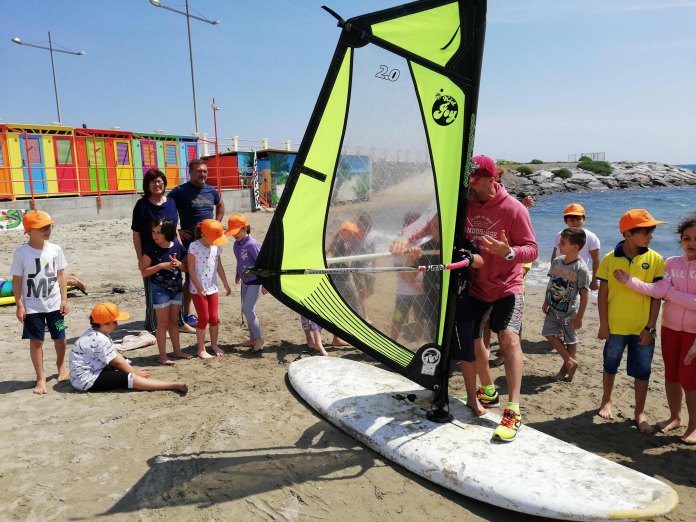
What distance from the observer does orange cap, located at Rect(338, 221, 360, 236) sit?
10.2 feet

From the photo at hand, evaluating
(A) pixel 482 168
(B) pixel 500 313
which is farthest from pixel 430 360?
(A) pixel 482 168

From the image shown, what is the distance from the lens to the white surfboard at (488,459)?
2.62 metres

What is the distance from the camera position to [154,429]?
11.6 feet

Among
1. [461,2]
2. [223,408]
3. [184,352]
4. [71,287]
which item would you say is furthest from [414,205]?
[71,287]

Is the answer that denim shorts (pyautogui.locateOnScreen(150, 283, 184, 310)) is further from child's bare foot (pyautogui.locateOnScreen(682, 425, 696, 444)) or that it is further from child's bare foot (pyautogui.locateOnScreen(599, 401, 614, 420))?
child's bare foot (pyautogui.locateOnScreen(682, 425, 696, 444))

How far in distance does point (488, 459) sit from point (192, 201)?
419 cm

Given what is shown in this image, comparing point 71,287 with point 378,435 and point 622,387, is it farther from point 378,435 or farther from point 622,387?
point 622,387

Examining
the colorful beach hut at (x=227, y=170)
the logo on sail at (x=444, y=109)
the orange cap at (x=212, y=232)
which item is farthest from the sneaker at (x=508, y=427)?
the colorful beach hut at (x=227, y=170)

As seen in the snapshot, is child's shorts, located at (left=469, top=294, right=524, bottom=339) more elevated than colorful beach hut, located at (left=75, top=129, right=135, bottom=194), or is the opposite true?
colorful beach hut, located at (left=75, top=129, right=135, bottom=194)

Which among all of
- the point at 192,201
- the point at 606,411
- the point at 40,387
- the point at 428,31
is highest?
the point at 428,31

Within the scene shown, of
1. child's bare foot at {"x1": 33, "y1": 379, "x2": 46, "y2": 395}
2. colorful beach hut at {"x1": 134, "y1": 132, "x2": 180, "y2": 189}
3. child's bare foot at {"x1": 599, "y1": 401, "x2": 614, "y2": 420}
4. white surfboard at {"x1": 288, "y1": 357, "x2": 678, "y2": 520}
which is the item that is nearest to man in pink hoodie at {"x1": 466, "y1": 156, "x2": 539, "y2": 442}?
white surfboard at {"x1": 288, "y1": 357, "x2": 678, "y2": 520}

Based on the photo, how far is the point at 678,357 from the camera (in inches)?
138

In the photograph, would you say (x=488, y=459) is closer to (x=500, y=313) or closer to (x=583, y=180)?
(x=500, y=313)

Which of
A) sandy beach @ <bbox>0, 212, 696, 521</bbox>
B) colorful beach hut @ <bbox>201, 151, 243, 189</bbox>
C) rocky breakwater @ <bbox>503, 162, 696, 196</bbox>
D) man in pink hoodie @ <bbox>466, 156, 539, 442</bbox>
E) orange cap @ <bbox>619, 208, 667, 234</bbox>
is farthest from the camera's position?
rocky breakwater @ <bbox>503, 162, 696, 196</bbox>
